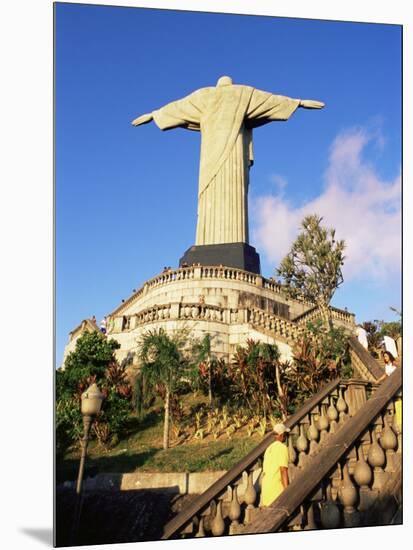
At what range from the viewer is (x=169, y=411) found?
35.5 ft

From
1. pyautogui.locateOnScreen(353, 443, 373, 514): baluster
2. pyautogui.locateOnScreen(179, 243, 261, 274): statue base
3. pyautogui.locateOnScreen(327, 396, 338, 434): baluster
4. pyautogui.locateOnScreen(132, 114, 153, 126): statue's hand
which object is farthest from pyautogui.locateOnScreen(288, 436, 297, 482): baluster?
pyautogui.locateOnScreen(132, 114, 153, 126): statue's hand

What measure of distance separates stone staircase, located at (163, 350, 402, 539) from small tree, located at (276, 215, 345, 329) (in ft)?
32.4

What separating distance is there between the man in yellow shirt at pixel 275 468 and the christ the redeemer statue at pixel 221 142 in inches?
499

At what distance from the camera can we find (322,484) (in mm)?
5051

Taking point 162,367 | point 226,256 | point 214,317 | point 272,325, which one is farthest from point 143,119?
point 162,367

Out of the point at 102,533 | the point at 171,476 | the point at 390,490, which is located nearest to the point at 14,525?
the point at 102,533

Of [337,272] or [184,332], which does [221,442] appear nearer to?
[184,332]

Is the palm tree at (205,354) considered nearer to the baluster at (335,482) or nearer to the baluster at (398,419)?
the baluster at (398,419)

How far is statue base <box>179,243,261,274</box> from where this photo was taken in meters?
18.1

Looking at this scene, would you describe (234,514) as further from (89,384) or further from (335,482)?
(89,384)

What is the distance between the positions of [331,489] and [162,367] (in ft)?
21.7

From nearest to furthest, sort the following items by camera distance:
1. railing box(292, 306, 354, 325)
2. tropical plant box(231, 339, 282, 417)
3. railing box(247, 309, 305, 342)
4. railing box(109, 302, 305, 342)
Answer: tropical plant box(231, 339, 282, 417)
railing box(247, 309, 305, 342)
railing box(109, 302, 305, 342)
railing box(292, 306, 354, 325)

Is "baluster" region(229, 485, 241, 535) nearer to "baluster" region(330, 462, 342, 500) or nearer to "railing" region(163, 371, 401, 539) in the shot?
"railing" region(163, 371, 401, 539)

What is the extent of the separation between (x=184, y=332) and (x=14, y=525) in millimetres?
7054
